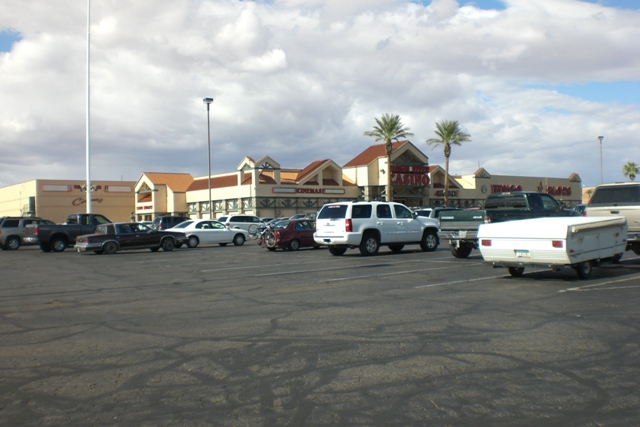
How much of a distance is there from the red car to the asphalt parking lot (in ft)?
43.3

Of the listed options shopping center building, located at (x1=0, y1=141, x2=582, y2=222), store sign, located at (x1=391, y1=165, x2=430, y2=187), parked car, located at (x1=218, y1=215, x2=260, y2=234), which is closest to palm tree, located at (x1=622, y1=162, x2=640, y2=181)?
shopping center building, located at (x1=0, y1=141, x2=582, y2=222)

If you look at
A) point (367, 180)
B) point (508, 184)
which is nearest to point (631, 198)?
point (367, 180)

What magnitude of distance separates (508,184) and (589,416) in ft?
234

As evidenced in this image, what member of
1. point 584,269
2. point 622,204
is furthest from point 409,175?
point 584,269

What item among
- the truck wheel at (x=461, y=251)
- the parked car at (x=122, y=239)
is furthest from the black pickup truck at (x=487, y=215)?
the parked car at (x=122, y=239)

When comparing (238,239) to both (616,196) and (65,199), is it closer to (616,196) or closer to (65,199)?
(616,196)

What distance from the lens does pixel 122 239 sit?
94.2 feet

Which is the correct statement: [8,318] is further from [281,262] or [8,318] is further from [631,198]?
[631,198]

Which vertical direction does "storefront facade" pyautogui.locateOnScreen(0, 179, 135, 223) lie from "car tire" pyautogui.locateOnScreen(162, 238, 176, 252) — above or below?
above

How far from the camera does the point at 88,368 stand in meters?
7.04

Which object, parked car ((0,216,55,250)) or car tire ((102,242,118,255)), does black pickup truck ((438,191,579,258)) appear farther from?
parked car ((0,216,55,250))

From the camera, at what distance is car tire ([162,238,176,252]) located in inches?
1190

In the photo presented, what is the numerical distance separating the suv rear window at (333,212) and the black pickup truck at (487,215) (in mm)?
3797

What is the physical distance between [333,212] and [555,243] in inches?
416
